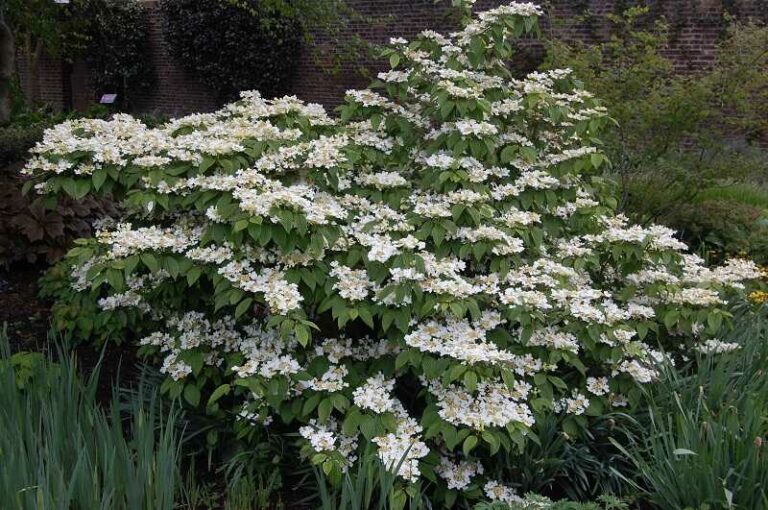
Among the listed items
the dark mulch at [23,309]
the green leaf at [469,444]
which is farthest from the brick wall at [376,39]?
the green leaf at [469,444]

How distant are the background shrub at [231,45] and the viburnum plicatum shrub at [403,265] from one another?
38.4 ft

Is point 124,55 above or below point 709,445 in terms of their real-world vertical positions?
below

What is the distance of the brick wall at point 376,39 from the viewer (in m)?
11.1

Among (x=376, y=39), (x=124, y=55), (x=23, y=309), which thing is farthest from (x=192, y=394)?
(x=124, y=55)

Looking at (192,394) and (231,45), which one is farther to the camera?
(231,45)

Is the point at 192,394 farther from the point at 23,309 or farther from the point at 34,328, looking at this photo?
the point at 23,309

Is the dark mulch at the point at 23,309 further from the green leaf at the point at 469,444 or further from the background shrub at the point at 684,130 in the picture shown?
the background shrub at the point at 684,130

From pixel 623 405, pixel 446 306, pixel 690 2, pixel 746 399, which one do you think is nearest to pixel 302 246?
pixel 446 306

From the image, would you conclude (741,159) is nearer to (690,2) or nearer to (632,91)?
(632,91)

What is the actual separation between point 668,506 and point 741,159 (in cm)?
400

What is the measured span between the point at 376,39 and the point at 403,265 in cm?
1284

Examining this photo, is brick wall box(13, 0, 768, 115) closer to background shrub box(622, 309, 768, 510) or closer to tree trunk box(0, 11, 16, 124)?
tree trunk box(0, 11, 16, 124)

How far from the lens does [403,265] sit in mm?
2775

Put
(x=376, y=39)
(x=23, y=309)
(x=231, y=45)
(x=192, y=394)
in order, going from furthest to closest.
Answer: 1. (x=231, y=45)
2. (x=376, y=39)
3. (x=23, y=309)
4. (x=192, y=394)
